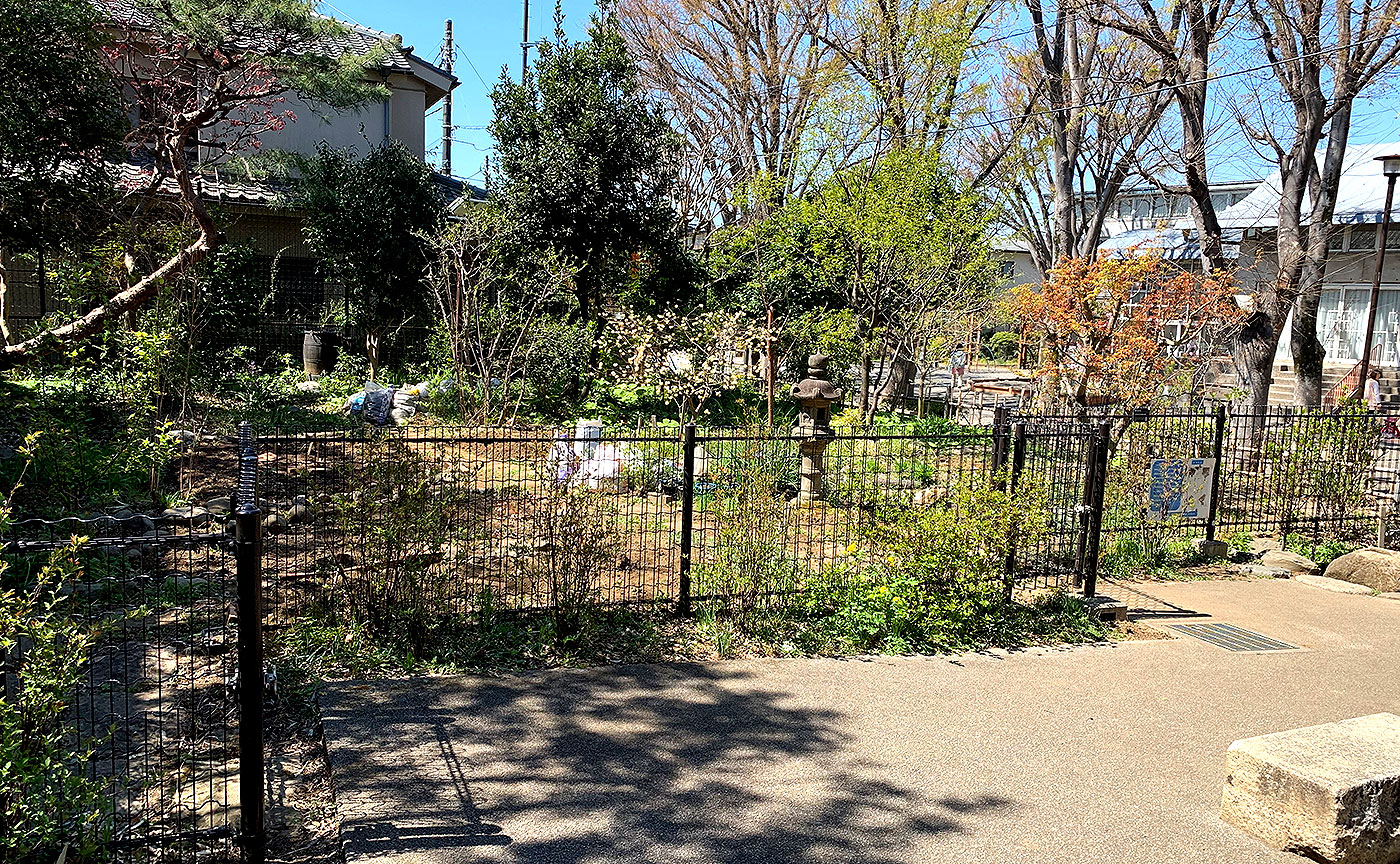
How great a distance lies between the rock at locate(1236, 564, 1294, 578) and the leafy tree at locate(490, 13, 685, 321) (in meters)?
10.2

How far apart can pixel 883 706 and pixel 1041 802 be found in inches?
48.5

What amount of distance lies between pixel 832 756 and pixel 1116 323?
8.36 meters

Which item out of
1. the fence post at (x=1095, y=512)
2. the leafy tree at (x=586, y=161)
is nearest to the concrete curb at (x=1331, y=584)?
the fence post at (x=1095, y=512)

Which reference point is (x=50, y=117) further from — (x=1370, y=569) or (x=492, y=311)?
(x=1370, y=569)

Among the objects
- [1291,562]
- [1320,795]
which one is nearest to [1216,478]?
[1291,562]

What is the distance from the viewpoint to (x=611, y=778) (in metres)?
4.64

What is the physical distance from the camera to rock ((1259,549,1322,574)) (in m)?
9.38

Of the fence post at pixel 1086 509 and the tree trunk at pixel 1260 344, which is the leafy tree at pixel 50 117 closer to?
the fence post at pixel 1086 509

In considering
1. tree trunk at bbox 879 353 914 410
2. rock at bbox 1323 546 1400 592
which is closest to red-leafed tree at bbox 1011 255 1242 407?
rock at bbox 1323 546 1400 592

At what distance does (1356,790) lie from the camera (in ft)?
13.5

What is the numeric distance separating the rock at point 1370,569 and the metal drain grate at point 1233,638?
7.79 ft

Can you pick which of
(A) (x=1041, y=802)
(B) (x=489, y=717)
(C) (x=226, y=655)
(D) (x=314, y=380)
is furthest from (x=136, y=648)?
(D) (x=314, y=380)

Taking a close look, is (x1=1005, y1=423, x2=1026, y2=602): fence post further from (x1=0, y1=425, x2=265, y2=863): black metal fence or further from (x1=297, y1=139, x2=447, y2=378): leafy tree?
(x1=297, y1=139, x2=447, y2=378): leafy tree

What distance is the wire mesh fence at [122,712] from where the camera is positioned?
333 centimetres
